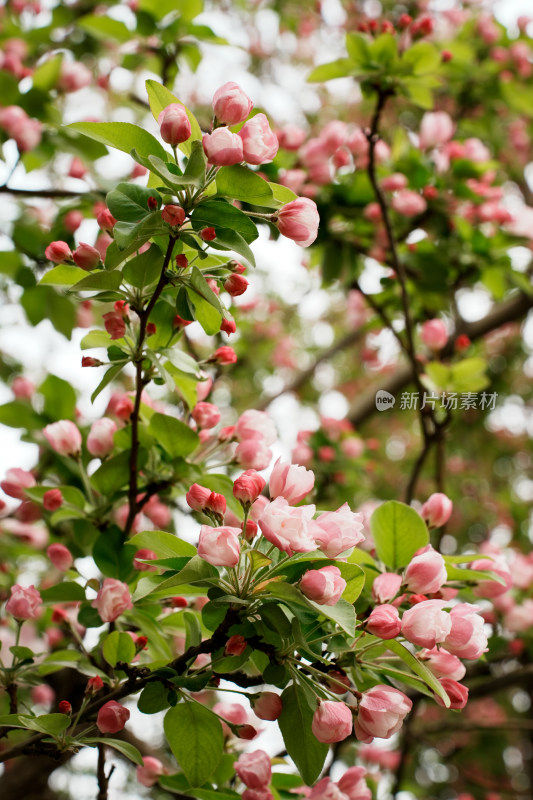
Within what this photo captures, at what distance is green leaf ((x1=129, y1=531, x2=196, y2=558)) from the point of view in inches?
32.8

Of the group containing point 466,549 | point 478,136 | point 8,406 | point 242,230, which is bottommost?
point 466,549

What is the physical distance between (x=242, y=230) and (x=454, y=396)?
3.10ft

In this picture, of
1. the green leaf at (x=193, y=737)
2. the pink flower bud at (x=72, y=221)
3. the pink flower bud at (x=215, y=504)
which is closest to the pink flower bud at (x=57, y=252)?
the pink flower bud at (x=215, y=504)

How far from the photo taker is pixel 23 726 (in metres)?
0.85

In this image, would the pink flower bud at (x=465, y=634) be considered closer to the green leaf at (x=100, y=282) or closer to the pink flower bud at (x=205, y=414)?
the pink flower bud at (x=205, y=414)

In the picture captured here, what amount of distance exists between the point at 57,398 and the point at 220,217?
2.32ft

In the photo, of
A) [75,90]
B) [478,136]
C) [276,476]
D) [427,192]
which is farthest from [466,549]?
[276,476]

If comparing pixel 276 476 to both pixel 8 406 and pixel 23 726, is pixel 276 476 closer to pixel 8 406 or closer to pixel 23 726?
pixel 23 726

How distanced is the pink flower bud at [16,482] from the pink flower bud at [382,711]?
628 mm

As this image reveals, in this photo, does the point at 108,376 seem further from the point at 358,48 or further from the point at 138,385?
the point at 358,48

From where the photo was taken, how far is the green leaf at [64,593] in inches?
41.0

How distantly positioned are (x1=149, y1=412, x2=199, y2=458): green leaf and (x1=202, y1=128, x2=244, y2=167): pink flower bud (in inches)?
15.5

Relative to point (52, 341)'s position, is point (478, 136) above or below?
above

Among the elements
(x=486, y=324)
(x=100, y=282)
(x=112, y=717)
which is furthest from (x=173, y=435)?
(x=486, y=324)
